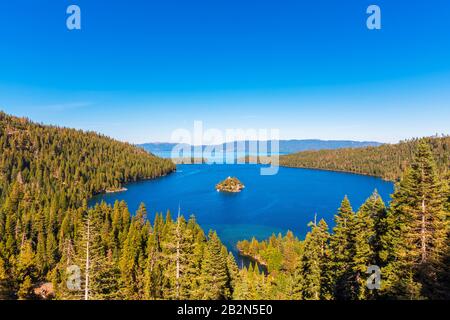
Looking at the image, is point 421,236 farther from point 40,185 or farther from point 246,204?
point 40,185

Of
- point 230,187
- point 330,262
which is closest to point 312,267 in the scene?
point 330,262

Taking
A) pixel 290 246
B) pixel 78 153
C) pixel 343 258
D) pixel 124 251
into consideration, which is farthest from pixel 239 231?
pixel 78 153

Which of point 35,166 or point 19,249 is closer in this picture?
point 19,249

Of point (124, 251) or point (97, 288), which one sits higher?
point (97, 288)

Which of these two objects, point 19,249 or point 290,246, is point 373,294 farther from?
point 19,249

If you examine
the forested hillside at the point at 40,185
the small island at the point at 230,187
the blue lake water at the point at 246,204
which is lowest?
the blue lake water at the point at 246,204

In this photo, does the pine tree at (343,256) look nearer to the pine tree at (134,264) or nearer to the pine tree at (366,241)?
the pine tree at (366,241)

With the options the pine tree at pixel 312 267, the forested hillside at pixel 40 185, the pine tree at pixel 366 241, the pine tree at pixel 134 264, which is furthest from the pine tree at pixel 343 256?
the forested hillside at pixel 40 185
